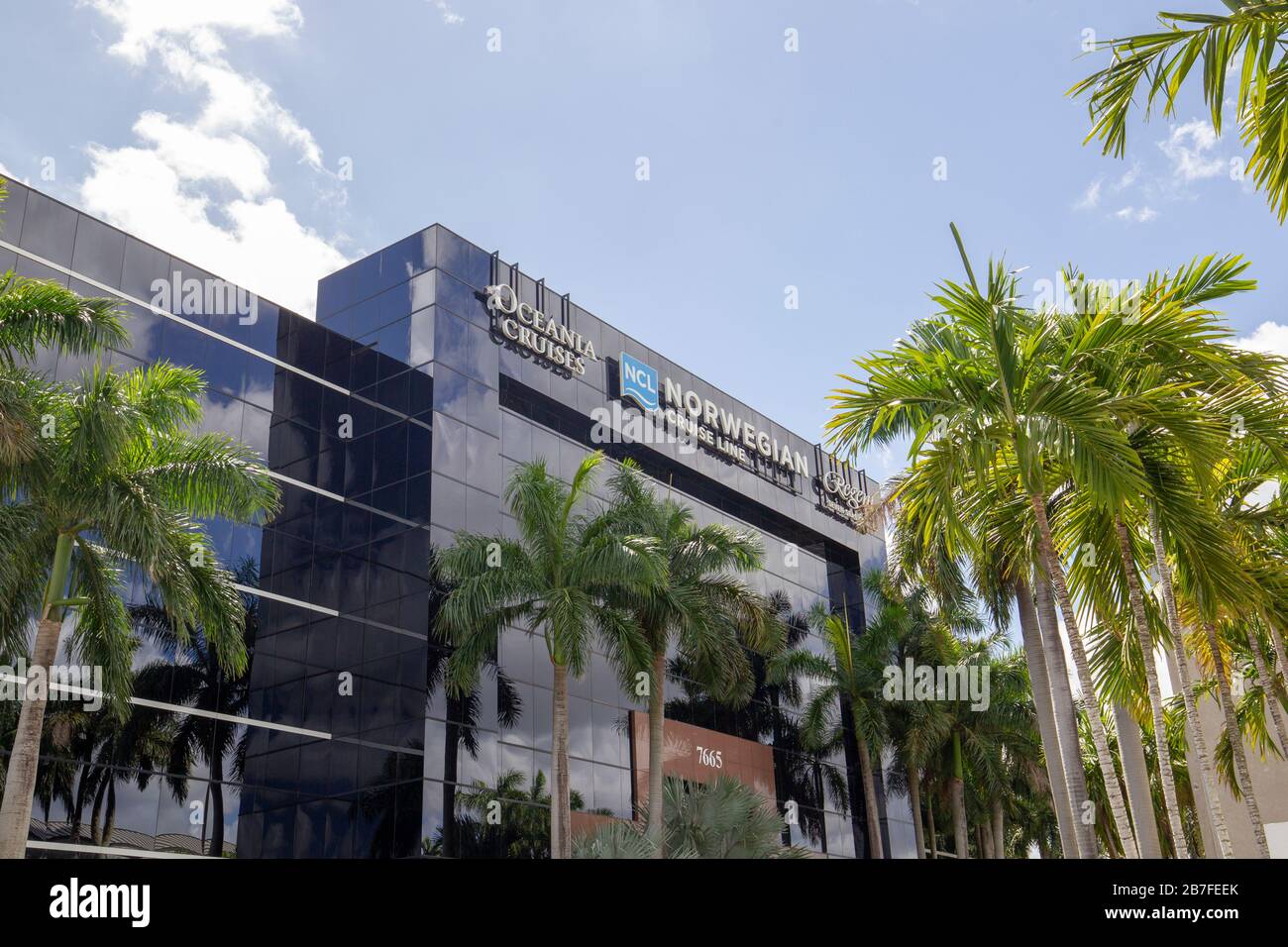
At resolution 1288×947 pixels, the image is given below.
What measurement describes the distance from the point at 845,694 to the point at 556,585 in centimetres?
1771

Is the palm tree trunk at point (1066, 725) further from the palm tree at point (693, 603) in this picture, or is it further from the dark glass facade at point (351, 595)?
the dark glass facade at point (351, 595)

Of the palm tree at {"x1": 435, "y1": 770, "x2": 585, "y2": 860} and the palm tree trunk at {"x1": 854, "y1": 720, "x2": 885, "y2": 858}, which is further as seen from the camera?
the palm tree trunk at {"x1": 854, "y1": 720, "x2": 885, "y2": 858}

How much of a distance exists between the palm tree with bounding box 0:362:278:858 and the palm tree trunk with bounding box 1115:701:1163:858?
1366cm

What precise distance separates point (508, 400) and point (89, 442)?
15885 millimetres

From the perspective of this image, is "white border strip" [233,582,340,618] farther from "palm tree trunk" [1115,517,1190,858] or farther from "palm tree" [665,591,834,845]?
"palm tree trunk" [1115,517,1190,858]

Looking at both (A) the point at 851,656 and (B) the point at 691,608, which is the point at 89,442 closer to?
(B) the point at 691,608

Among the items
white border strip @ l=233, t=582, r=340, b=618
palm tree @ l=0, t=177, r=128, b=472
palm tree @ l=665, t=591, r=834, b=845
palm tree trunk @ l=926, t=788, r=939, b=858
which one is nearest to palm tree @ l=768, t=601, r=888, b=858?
palm tree @ l=665, t=591, r=834, b=845

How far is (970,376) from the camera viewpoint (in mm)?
12586

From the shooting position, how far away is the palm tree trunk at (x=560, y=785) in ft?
76.8

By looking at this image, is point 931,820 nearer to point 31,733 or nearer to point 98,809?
point 98,809

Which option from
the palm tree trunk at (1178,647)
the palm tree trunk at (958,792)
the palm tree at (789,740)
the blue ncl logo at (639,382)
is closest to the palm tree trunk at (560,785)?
the palm tree at (789,740)

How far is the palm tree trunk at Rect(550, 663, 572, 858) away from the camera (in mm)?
23422

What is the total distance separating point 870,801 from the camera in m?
37.6
